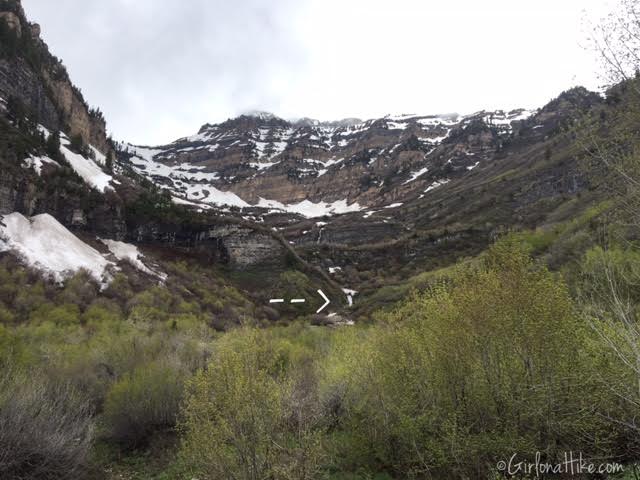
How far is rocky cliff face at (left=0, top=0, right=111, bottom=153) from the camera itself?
68312 mm

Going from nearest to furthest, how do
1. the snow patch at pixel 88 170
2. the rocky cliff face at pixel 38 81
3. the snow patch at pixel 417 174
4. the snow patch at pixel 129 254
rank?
1. the snow patch at pixel 129 254
2. the snow patch at pixel 88 170
3. the rocky cliff face at pixel 38 81
4. the snow patch at pixel 417 174

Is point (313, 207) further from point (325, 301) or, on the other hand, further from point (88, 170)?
point (325, 301)

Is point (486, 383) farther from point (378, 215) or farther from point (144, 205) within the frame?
point (378, 215)

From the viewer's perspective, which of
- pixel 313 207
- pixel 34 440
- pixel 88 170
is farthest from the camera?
pixel 313 207

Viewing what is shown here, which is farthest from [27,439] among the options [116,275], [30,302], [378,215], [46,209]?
[378,215]

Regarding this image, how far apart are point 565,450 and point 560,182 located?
78.7 m

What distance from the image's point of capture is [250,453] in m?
7.80

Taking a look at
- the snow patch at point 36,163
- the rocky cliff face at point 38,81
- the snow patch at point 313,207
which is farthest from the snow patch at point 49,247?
the snow patch at point 313,207

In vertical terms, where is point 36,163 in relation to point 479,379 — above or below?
above

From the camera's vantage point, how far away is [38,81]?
247 ft

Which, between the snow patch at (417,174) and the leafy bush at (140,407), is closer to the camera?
the leafy bush at (140,407)

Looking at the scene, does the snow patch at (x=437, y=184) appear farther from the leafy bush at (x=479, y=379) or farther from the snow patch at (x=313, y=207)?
the leafy bush at (x=479, y=379)

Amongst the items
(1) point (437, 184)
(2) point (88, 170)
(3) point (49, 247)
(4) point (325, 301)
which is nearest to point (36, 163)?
(2) point (88, 170)

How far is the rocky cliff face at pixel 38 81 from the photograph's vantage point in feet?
224
